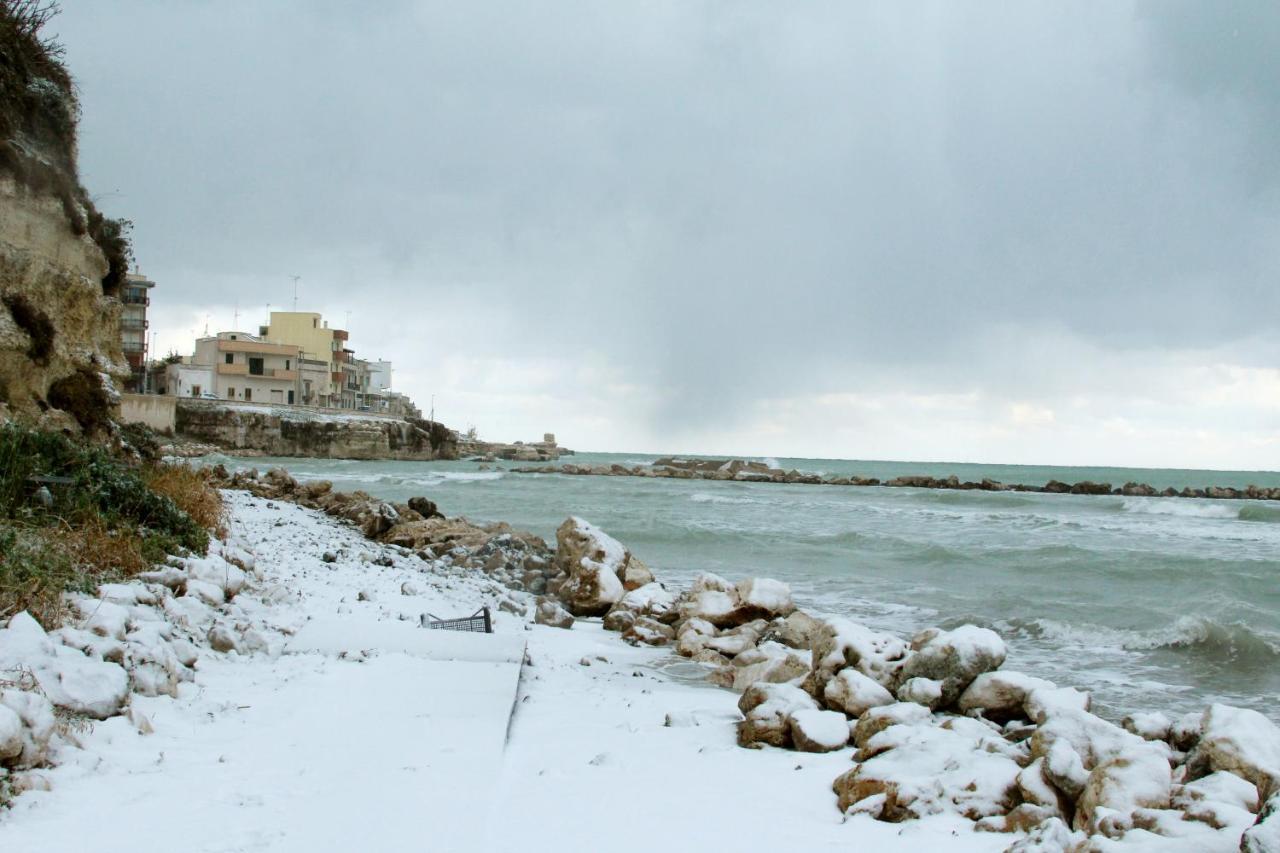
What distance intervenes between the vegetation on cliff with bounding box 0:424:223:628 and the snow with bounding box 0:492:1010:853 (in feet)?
1.22

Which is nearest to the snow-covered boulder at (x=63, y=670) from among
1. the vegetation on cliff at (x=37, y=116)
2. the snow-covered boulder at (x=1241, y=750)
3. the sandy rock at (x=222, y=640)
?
the sandy rock at (x=222, y=640)

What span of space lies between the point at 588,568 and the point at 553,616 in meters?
1.53

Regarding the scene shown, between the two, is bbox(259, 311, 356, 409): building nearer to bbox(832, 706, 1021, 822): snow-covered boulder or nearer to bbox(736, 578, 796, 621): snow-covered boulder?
bbox(736, 578, 796, 621): snow-covered boulder

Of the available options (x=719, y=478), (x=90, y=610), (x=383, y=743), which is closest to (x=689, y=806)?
(x=383, y=743)

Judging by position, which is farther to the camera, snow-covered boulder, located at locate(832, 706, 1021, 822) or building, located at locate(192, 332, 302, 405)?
building, located at locate(192, 332, 302, 405)

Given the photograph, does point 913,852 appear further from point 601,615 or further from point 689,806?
point 601,615

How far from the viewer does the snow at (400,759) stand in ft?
10.6

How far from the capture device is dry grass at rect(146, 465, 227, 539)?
7980 millimetres

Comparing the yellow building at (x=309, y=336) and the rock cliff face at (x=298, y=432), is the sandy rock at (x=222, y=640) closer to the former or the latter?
the rock cliff face at (x=298, y=432)

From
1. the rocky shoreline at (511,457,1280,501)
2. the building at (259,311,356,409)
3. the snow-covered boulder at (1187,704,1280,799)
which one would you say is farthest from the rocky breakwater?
the building at (259,311,356,409)

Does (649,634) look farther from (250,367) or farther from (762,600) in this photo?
(250,367)

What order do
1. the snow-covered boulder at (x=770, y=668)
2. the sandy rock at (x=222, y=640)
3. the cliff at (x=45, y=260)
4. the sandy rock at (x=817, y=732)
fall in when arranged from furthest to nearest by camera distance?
the cliff at (x=45, y=260), the snow-covered boulder at (x=770, y=668), the sandy rock at (x=222, y=640), the sandy rock at (x=817, y=732)

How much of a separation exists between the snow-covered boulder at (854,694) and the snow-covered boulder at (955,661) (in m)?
0.30

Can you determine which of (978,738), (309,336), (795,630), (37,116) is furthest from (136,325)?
(978,738)
